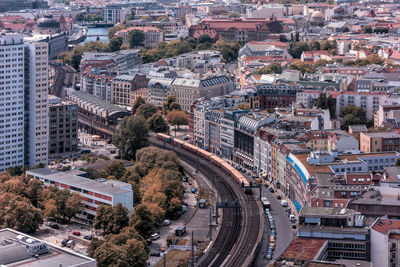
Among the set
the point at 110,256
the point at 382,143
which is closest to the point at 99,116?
the point at 382,143

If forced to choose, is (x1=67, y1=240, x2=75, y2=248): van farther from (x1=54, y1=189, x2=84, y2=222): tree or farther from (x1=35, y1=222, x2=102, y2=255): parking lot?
(x1=54, y1=189, x2=84, y2=222): tree

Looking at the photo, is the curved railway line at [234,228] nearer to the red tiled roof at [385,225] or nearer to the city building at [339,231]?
the city building at [339,231]

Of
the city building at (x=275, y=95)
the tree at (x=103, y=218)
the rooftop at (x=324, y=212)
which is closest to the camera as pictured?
the rooftop at (x=324, y=212)

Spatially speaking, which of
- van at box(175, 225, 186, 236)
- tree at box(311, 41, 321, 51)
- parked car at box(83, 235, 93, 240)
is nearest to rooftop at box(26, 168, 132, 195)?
parked car at box(83, 235, 93, 240)

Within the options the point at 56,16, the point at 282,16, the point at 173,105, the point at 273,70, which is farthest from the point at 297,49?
the point at 56,16

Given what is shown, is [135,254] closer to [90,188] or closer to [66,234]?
[66,234]

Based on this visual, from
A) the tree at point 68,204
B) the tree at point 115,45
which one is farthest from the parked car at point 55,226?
the tree at point 115,45
